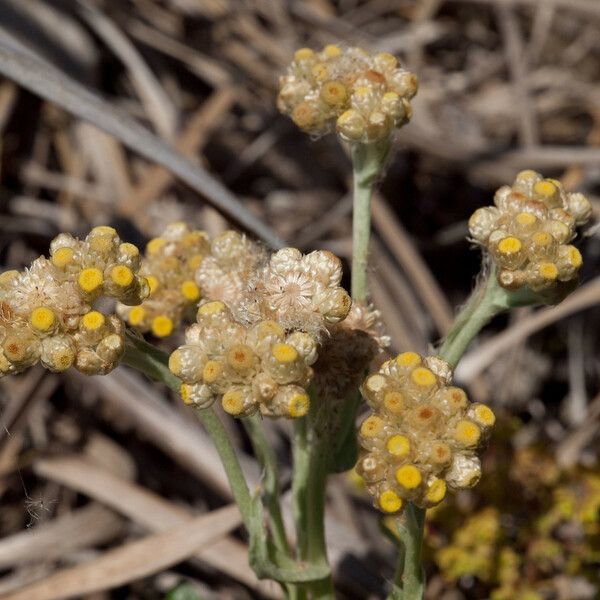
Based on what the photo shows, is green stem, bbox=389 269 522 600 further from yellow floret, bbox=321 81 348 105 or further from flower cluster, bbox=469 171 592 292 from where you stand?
yellow floret, bbox=321 81 348 105

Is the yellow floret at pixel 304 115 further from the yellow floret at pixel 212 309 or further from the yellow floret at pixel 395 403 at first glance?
the yellow floret at pixel 395 403

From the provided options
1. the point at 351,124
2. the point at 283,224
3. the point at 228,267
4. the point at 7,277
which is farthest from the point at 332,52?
the point at 283,224

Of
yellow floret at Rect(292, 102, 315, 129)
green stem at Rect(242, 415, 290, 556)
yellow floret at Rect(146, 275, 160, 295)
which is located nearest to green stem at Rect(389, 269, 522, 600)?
green stem at Rect(242, 415, 290, 556)

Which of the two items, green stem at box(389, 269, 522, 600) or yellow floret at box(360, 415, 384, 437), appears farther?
green stem at box(389, 269, 522, 600)

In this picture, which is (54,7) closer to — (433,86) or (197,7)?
(197,7)

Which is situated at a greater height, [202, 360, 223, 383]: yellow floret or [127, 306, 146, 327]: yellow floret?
[127, 306, 146, 327]: yellow floret

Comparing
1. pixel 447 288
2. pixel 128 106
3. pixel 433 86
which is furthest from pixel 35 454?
pixel 433 86
